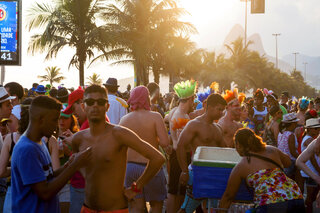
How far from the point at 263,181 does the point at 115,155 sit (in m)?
1.59

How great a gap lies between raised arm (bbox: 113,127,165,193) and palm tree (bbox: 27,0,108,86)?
22.8 metres

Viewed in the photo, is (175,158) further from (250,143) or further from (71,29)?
(71,29)

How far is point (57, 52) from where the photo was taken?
27109 millimetres

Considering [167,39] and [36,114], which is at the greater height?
[167,39]

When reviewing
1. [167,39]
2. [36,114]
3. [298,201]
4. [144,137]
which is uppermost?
[167,39]

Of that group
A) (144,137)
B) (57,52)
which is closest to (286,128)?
(144,137)

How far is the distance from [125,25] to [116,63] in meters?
4.80

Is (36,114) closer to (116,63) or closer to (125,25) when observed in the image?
(125,25)

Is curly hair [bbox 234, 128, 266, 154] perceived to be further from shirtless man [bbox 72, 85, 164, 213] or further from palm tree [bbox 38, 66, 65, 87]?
palm tree [bbox 38, 66, 65, 87]

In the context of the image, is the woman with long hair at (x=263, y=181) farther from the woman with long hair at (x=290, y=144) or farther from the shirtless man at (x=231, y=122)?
the woman with long hair at (x=290, y=144)

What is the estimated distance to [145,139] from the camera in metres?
5.84

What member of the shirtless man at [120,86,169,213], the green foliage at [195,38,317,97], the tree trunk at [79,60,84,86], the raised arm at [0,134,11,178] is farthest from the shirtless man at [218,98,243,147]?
the green foliage at [195,38,317,97]

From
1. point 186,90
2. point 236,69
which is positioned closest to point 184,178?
point 186,90

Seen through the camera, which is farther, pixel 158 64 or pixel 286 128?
pixel 158 64
